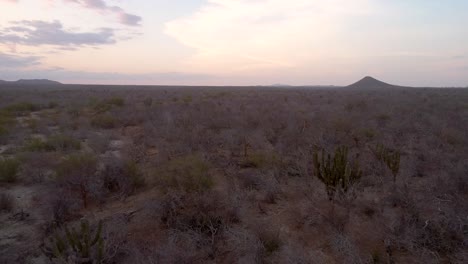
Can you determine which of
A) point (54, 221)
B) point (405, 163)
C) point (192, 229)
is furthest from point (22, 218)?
point (405, 163)

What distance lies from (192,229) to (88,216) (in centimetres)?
220

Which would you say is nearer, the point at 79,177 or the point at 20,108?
the point at 79,177

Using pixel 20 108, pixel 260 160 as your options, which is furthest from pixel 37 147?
pixel 20 108

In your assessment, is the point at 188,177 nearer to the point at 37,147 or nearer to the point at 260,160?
the point at 260,160

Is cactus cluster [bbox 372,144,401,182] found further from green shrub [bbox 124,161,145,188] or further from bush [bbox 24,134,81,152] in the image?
bush [bbox 24,134,81,152]

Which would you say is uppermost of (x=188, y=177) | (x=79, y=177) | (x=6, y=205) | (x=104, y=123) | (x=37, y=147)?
(x=188, y=177)

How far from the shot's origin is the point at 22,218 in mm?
6156

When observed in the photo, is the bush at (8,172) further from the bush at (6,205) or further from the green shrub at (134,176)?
the green shrub at (134,176)

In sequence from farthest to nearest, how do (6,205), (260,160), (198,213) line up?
(260,160) → (6,205) → (198,213)

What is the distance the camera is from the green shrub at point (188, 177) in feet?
21.4

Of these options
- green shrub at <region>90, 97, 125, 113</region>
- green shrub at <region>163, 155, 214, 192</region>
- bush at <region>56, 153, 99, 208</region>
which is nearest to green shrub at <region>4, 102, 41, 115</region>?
green shrub at <region>90, 97, 125, 113</region>

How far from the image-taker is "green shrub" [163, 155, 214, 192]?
21.4 ft

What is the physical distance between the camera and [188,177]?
670cm

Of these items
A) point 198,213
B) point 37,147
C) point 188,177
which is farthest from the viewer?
point 37,147
